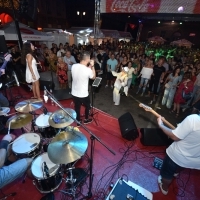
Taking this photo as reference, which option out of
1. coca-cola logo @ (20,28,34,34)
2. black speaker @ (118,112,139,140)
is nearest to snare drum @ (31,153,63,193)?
black speaker @ (118,112,139,140)

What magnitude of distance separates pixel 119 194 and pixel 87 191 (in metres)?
0.75

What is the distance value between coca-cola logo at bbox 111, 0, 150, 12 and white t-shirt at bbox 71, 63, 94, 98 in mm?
1468

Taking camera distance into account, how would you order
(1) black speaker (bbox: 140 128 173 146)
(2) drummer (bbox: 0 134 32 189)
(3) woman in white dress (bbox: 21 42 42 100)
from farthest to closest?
(3) woman in white dress (bbox: 21 42 42 100) < (1) black speaker (bbox: 140 128 173 146) < (2) drummer (bbox: 0 134 32 189)

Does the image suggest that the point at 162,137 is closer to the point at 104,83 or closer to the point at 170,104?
the point at 170,104

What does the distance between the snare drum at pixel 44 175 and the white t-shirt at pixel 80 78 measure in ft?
5.85

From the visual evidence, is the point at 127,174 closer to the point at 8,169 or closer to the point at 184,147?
the point at 184,147

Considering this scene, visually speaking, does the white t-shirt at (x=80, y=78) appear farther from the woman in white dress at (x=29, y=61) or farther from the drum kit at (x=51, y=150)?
the woman in white dress at (x=29, y=61)

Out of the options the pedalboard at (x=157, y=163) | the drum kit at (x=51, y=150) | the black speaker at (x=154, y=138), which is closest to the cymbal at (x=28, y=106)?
the drum kit at (x=51, y=150)

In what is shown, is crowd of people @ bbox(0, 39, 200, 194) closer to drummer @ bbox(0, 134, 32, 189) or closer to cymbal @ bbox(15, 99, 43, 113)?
drummer @ bbox(0, 134, 32, 189)

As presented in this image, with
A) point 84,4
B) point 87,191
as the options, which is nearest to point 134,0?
point 87,191

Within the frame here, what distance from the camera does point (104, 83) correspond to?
28.1 feet

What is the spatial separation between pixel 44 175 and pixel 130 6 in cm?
355

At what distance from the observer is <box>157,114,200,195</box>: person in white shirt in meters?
1.93

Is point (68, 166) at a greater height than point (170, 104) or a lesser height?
greater
